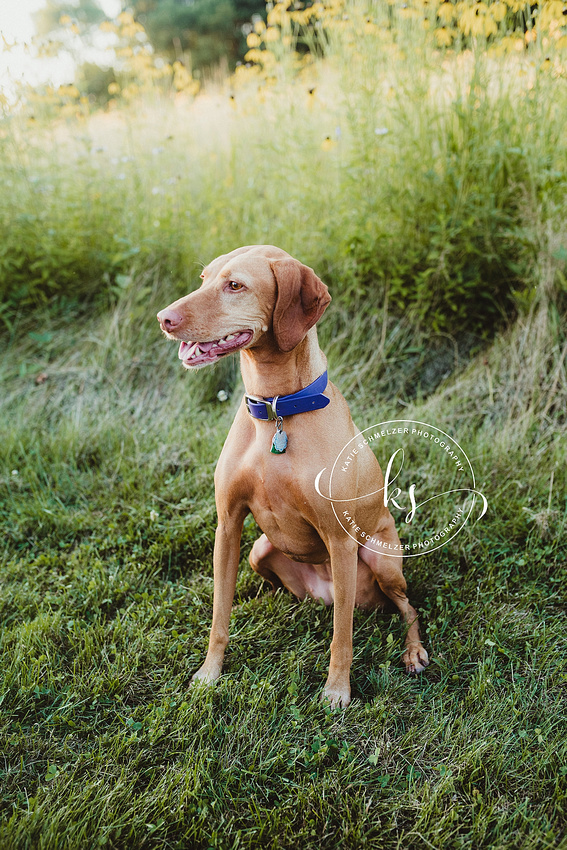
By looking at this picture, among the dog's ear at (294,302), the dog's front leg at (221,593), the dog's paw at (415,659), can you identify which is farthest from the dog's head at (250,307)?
the dog's paw at (415,659)

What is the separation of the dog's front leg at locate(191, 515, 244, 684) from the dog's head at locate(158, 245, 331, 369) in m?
0.71

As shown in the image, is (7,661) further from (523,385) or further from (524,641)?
(523,385)

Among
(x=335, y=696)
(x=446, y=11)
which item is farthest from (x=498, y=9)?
(x=335, y=696)

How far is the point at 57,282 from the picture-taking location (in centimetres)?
475

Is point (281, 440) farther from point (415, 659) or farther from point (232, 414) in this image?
point (232, 414)

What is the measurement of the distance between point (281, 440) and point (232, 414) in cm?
185

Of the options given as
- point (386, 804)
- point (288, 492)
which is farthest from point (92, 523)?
point (386, 804)

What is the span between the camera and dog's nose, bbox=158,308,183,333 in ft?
6.05

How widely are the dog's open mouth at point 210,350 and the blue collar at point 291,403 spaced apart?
9.9 inches

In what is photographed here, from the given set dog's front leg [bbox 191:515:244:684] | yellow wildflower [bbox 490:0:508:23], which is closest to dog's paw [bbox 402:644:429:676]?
dog's front leg [bbox 191:515:244:684]

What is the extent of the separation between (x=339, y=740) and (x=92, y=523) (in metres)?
1.74

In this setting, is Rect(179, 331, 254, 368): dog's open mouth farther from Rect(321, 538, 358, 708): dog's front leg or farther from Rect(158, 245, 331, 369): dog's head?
Rect(321, 538, 358, 708): dog's front leg

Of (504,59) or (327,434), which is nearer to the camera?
(327,434)

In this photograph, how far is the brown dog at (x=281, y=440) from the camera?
196 cm
